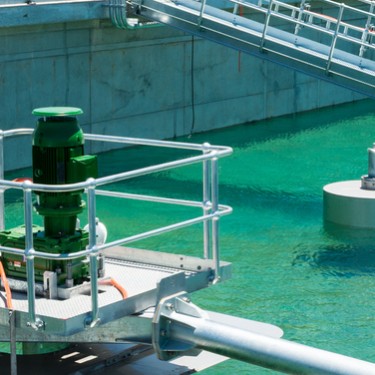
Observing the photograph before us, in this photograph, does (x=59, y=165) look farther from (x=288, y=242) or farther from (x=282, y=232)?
(x=282, y=232)

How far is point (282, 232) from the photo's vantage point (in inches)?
503

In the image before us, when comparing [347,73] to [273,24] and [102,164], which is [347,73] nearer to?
[102,164]

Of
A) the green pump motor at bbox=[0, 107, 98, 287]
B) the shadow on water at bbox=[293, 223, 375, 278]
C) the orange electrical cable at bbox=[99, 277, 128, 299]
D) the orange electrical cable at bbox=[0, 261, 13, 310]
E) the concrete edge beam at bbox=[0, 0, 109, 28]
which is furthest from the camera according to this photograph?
the concrete edge beam at bbox=[0, 0, 109, 28]

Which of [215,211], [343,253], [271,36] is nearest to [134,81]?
[271,36]

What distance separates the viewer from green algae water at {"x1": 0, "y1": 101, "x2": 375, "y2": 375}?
9656 millimetres

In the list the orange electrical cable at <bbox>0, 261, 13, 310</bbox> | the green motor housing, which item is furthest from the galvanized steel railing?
the orange electrical cable at <bbox>0, 261, 13, 310</bbox>

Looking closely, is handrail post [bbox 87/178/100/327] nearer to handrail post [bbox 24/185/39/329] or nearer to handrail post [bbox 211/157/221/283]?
handrail post [bbox 24/185/39/329]

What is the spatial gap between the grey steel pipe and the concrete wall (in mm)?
10776

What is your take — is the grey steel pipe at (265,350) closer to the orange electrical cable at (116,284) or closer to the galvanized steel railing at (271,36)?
the orange electrical cable at (116,284)

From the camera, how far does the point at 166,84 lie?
18875 millimetres

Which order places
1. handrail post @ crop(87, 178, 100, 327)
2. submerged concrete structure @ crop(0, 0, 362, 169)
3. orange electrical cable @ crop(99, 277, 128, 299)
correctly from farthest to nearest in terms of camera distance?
submerged concrete structure @ crop(0, 0, 362, 169) → orange electrical cable @ crop(99, 277, 128, 299) → handrail post @ crop(87, 178, 100, 327)

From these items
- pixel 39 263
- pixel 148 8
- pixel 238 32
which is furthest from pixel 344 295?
pixel 148 8

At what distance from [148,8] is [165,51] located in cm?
313

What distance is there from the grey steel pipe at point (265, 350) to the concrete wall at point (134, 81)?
10.8m
